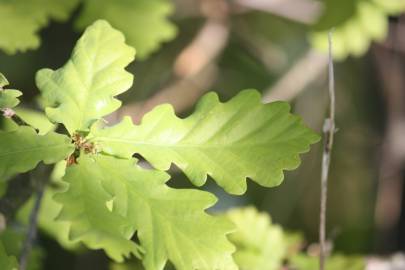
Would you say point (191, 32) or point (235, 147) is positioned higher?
point (191, 32)

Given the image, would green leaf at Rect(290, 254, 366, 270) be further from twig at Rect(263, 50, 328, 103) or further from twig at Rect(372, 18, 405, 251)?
twig at Rect(372, 18, 405, 251)

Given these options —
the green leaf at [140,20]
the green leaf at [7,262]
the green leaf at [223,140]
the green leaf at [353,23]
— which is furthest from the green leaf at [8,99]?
the green leaf at [353,23]

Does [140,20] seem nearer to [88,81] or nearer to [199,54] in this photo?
[199,54]

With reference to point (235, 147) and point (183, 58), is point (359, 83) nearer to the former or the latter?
point (183, 58)

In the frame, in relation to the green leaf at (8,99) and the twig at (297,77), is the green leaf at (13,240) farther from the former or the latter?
the twig at (297,77)

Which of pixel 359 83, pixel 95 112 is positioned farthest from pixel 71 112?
pixel 359 83

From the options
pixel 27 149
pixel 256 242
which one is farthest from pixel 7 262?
pixel 256 242
